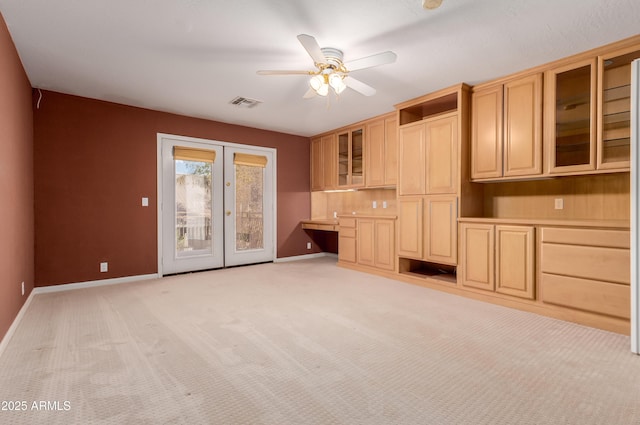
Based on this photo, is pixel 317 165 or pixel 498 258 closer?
pixel 498 258

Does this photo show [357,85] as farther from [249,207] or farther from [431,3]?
[249,207]

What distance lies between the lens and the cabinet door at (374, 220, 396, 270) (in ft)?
15.9

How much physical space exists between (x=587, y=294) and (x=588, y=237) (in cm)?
51

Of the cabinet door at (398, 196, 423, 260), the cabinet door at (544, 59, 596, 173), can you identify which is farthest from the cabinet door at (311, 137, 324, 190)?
the cabinet door at (544, 59, 596, 173)

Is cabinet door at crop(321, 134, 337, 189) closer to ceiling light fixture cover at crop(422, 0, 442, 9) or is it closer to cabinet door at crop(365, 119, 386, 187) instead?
cabinet door at crop(365, 119, 386, 187)

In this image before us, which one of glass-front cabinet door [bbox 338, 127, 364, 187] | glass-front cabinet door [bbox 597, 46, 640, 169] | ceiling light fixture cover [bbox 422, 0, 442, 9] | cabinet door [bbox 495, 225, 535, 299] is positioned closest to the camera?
ceiling light fixture cover [bbox 422, 0, 442, 9]

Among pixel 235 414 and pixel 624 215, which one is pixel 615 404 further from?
pixel 624 215

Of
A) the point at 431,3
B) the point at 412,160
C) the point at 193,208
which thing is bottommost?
the point at 193,208

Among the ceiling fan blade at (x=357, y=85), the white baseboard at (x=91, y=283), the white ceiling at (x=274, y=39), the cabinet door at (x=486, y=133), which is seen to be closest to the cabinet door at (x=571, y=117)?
the white ceiling at (x=274, y=39)

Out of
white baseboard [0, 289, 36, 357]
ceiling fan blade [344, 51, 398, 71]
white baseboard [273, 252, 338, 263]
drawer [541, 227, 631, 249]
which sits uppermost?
ceiling fan blade [344, 51, 398, 71]

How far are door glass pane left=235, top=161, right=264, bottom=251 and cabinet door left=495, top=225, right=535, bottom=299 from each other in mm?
3933

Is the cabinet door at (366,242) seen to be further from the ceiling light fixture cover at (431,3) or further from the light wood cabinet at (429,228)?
the ceiling light fixture cover at (431,3)

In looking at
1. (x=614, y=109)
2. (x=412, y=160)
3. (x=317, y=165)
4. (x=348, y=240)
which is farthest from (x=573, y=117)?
(x=317, y=165)

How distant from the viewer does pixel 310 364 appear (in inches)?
86.7
